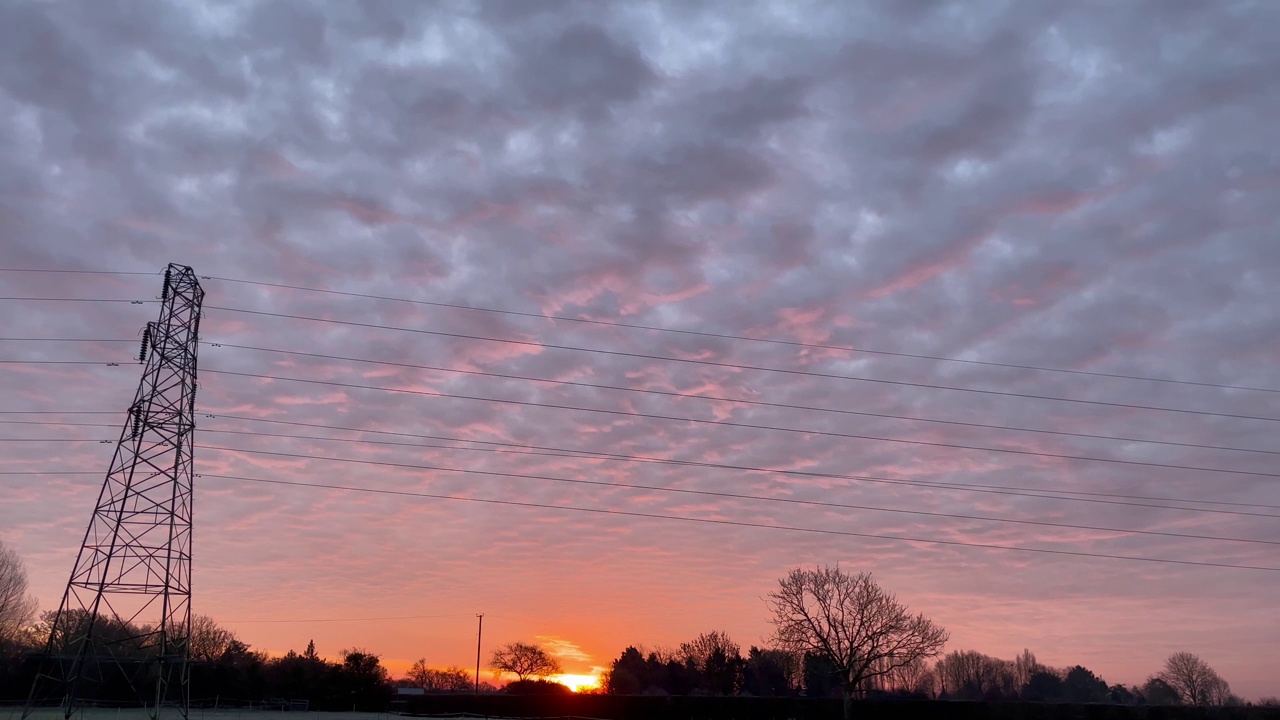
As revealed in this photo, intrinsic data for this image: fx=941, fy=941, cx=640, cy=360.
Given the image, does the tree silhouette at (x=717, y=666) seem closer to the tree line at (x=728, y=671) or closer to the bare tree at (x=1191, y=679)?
the tree line at (x=728, y=671)

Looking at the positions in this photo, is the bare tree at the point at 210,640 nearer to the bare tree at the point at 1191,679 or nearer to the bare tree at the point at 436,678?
the bare tree at the point at 436,678

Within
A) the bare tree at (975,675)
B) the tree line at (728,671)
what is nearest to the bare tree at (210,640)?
the tree line at (728,671)

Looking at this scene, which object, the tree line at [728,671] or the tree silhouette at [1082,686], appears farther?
the tree silhouette at [1082,686]

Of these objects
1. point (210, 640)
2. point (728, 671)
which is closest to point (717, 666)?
point (728, 671)

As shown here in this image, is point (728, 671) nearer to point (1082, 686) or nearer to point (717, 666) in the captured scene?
point (717, 666)

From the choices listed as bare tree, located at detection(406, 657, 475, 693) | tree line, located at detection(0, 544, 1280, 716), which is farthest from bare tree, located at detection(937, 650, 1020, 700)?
bare tree, located at detection(406, 657, 475, 693)

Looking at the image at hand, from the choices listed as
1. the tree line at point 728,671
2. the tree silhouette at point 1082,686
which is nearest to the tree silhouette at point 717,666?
the tree line at point 728,671

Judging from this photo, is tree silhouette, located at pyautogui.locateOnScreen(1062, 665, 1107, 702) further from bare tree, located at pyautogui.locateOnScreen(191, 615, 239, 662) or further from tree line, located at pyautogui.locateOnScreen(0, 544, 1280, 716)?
bare tree, located at pyautogui.locateOnScreen(191, 615, 239, 662)

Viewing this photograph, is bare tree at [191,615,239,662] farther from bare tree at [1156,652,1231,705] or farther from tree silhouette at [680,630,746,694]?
bare tree at [1156,652,1231,705]

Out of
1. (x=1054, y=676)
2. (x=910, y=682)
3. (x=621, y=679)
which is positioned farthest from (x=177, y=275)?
(x=1054, y=676)

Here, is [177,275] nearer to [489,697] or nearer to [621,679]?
[489,697]

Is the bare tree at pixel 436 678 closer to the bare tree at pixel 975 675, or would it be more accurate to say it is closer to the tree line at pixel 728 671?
the tree line at pixel 728 671

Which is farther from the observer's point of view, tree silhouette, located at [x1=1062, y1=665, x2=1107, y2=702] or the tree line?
tree silhouette, located at [x1=1062, y1=665, x2=1107, y2=702]

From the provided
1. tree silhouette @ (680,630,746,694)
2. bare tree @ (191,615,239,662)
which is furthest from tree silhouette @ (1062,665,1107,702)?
bare tree @ (191,615,239,662)
